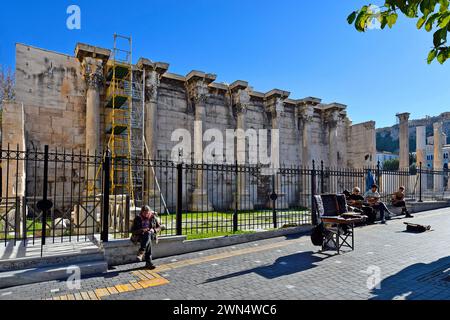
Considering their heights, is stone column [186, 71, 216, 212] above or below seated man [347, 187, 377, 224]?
above

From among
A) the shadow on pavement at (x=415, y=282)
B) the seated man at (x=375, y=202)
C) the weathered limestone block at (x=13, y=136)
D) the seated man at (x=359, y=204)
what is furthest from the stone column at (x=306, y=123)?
the weathered limestone block at (x=13, y=136)

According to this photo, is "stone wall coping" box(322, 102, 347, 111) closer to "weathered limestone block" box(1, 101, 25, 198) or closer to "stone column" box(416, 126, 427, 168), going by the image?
"stone column" box(416, 126, 427, 168)

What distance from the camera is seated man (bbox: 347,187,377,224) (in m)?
11.5

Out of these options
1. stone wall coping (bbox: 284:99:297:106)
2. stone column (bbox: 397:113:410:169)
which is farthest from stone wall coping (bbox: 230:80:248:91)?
stone column (bbox: 397:113:410:169)

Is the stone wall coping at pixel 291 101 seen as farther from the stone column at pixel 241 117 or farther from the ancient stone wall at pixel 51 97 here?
the ancient stone wall at pixel 51 97

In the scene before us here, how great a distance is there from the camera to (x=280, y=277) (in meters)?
5.54

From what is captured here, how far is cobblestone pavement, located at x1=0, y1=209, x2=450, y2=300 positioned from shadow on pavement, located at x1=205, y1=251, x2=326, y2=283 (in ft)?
0.07

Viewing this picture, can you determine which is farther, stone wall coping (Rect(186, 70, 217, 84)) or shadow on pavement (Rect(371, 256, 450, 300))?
stone wall coping (Rect(186, 70, 217, 84))

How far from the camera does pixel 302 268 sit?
6.12m

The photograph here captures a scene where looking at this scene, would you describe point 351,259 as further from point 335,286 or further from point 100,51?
point 100,51

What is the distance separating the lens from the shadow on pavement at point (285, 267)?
5.73 m

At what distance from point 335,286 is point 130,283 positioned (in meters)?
3.93

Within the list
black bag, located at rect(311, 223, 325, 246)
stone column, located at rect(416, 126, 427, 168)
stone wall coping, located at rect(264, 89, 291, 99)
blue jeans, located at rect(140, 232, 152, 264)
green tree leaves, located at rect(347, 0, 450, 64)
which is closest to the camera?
green tree leaves, located at rect(347, 0, 450, 64)

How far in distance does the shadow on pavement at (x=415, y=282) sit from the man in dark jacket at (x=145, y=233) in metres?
4.80
